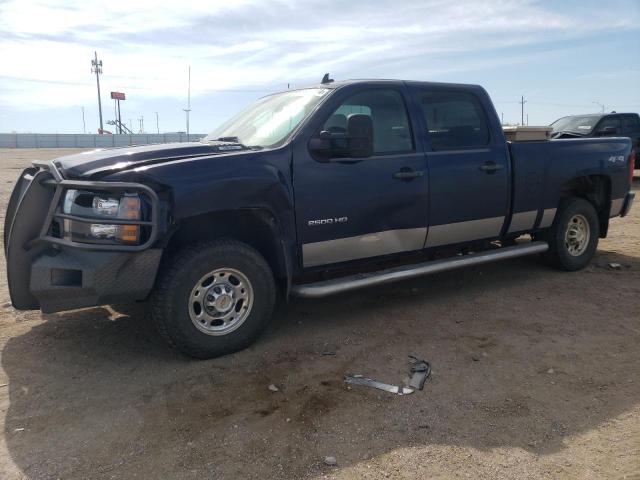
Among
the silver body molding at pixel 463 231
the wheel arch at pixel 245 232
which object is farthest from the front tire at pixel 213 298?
the silver body molding at pixel 463 231

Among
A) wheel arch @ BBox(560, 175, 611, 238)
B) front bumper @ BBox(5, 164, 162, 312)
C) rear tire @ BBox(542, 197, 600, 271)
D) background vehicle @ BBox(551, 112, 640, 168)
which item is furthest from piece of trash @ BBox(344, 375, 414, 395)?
background vehicle @ BBox(551, 112, 640, 168)

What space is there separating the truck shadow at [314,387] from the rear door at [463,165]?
752mm

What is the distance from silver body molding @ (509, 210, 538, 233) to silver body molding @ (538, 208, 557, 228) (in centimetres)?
14

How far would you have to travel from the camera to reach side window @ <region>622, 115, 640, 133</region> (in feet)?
47.7

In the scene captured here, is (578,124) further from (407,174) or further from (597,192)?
(407,174)

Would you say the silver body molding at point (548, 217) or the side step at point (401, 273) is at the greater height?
the silver body molding at point (548, 217)

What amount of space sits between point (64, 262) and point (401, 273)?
2592 mm

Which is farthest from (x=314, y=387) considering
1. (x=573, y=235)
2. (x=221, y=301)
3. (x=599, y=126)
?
(x=599, y=126)

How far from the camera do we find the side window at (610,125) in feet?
45.2

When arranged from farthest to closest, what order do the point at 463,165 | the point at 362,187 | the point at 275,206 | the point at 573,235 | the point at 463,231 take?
the point at 573,235
the point at 463,231
the point at 463,165
the point at 362,187
the point at 275,206

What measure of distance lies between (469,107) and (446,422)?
129 inches

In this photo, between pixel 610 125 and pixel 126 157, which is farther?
pixel 610 125

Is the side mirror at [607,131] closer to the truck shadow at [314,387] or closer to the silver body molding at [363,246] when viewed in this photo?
the truck shadow at [314,387]

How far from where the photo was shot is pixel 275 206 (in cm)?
392
